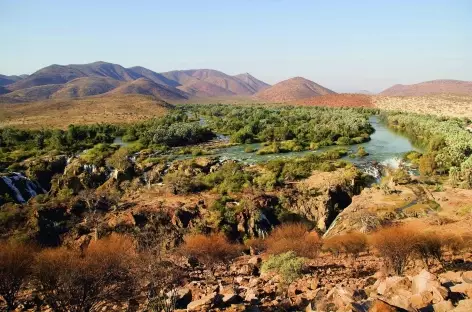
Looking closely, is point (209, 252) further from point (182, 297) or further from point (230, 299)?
point (230, 299)

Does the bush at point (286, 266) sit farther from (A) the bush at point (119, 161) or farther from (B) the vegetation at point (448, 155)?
(A) the bush at point (119, 161)

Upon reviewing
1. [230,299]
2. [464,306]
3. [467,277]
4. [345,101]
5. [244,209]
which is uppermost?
[345,101]

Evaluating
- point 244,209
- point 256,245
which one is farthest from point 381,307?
point 244,209

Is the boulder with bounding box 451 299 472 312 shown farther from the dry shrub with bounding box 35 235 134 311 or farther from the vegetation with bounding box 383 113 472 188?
the vegetation with bounding box 383 113 472 188

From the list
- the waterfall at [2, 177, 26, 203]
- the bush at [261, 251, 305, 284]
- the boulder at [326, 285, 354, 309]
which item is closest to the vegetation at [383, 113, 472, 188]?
the bush at [261, 251, 305, 284]

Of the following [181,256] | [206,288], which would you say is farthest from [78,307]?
[181,256]

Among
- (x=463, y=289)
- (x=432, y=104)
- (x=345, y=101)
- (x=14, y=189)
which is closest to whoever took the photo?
(x=463, y=289)

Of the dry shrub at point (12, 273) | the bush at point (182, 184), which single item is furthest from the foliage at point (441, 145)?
the dry shrub at point (12, 273)
